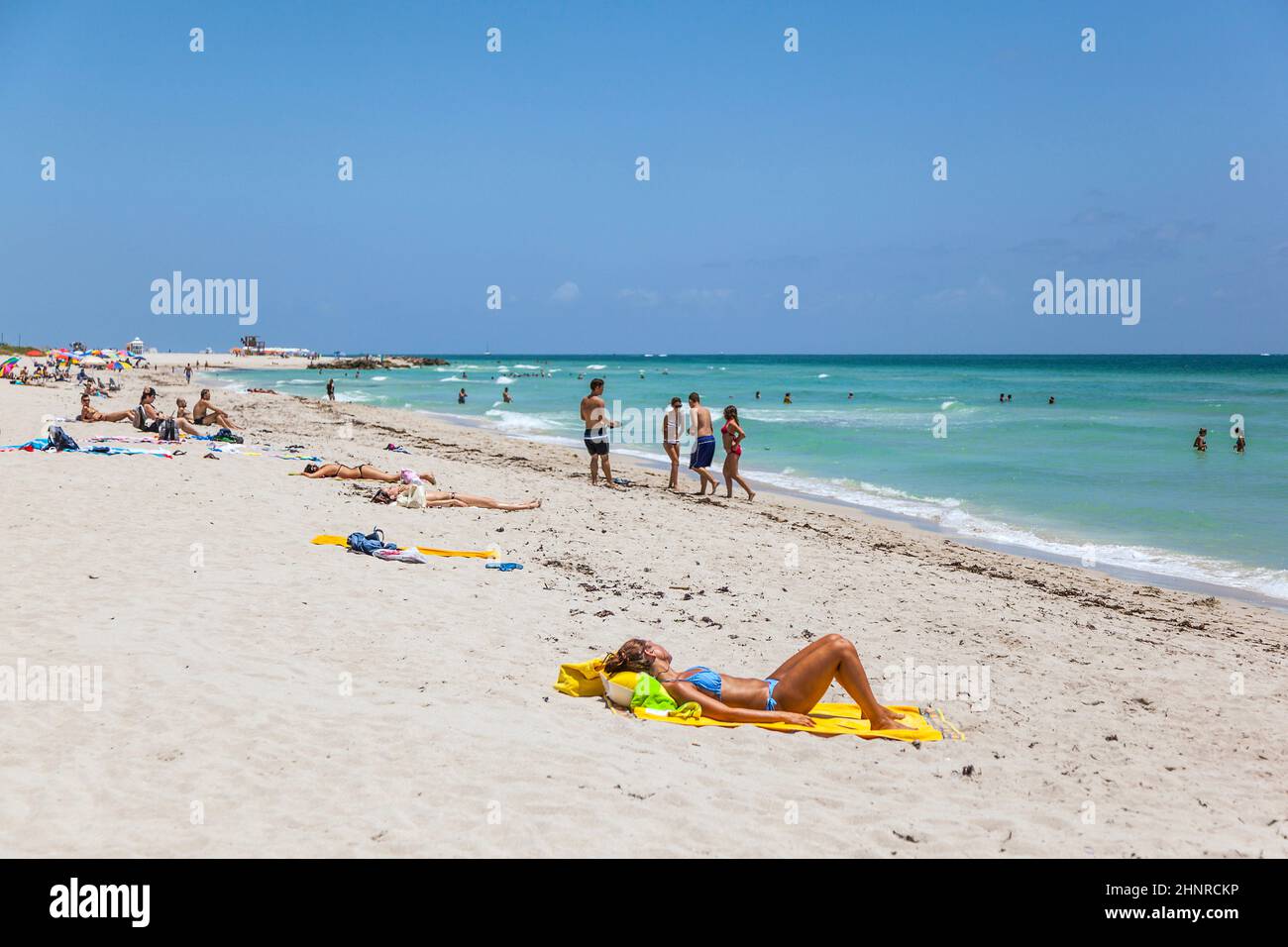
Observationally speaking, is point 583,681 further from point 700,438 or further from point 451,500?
point 700,438

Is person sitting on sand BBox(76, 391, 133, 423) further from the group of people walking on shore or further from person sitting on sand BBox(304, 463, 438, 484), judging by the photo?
the group of people walking on shore

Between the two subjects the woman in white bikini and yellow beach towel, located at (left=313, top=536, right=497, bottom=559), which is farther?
the woman in white bikini

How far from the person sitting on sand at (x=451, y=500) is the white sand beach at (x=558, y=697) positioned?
0.54 m

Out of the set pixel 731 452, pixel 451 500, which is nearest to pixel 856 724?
pixel 451 500

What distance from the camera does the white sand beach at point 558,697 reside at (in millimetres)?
3764

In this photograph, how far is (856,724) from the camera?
5.14 meters

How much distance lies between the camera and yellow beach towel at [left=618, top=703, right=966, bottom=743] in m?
4.98

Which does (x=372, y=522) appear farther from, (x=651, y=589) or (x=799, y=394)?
(x=799, y=394)

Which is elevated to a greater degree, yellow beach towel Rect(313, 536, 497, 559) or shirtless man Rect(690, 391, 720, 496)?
shirtless man Rect(690, 391, 720, 496)

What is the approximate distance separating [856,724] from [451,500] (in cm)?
766

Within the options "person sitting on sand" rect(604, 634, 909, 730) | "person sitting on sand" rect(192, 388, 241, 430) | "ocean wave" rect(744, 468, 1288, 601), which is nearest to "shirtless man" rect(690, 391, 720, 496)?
"ocean wave" rect(744, 468, 1288, 601)

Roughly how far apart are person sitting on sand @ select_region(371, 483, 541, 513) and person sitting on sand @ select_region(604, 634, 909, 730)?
6730 millimetres

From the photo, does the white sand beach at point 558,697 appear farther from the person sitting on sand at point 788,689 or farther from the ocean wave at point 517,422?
the ocean wave at point 517,422

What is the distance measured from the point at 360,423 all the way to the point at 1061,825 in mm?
24272
